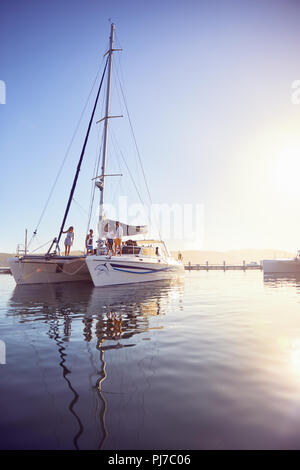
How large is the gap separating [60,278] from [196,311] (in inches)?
513

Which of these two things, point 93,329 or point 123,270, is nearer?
point 93,329

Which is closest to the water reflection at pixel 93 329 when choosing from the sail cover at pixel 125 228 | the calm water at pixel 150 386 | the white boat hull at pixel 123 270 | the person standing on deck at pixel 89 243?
the calm water at pixel 150 386

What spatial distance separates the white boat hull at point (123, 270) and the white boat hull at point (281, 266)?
22.2 meters

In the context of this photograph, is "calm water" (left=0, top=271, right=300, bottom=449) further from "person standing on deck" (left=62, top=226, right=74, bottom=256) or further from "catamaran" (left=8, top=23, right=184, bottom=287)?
"person standing on deck" (left=62, top=226, right=74, bottom=256)

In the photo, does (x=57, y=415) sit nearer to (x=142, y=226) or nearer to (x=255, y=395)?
(x=255, y=395)

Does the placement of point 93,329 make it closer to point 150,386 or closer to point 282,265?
point 150,386

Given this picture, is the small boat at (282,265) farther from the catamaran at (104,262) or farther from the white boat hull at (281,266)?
the catamaran at (104,262)

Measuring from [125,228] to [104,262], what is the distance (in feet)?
16.8

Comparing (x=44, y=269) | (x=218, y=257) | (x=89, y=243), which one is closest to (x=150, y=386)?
(x=89, y=243)

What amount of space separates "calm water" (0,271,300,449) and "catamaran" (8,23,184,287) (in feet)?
29.7

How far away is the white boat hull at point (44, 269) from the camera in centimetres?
1547

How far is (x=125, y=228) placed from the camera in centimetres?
1927

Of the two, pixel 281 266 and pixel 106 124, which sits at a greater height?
pixel 106 124

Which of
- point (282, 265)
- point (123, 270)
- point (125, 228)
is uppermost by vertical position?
point (125, 228)
